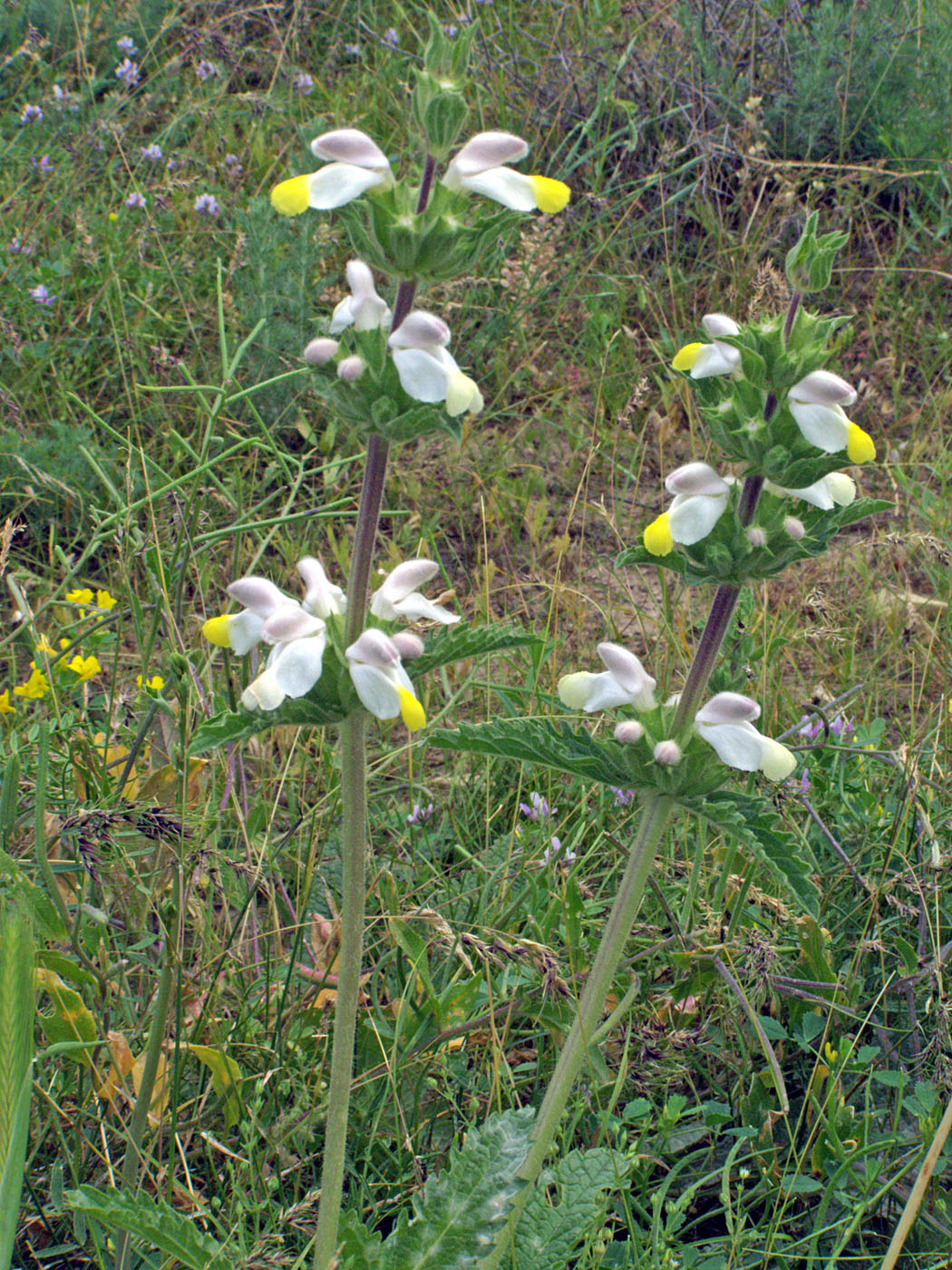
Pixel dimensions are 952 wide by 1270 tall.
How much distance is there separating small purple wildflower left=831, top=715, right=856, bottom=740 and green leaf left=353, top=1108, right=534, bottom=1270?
3.65ft

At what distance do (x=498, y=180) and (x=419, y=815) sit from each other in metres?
1.28

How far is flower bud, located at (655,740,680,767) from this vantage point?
4.13ft

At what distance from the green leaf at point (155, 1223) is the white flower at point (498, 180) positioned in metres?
1.15

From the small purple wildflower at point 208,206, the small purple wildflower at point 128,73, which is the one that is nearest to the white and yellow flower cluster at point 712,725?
the small purple wildflower at point 208,206

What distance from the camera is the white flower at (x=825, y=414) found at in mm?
1190

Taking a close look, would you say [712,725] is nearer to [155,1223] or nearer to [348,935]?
[348,935]

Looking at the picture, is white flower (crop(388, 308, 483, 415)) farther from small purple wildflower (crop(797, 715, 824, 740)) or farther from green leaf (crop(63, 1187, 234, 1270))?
small purple wildflower (crop(797, 715, 824, 740))

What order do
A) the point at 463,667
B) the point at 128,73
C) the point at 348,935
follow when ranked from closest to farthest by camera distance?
the point at 348,935 < the point at 463,667 < the point at 128,73

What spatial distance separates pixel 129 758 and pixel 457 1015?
660 millimetres

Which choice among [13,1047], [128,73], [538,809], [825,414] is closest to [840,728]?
[538,809]

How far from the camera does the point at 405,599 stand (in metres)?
1.32

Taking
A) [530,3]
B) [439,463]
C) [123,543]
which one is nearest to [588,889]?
[123,543]

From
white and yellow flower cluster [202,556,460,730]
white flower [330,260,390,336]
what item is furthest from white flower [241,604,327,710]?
white flower [330,260,390,336]

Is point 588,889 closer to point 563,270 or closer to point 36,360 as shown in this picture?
point 36,360
